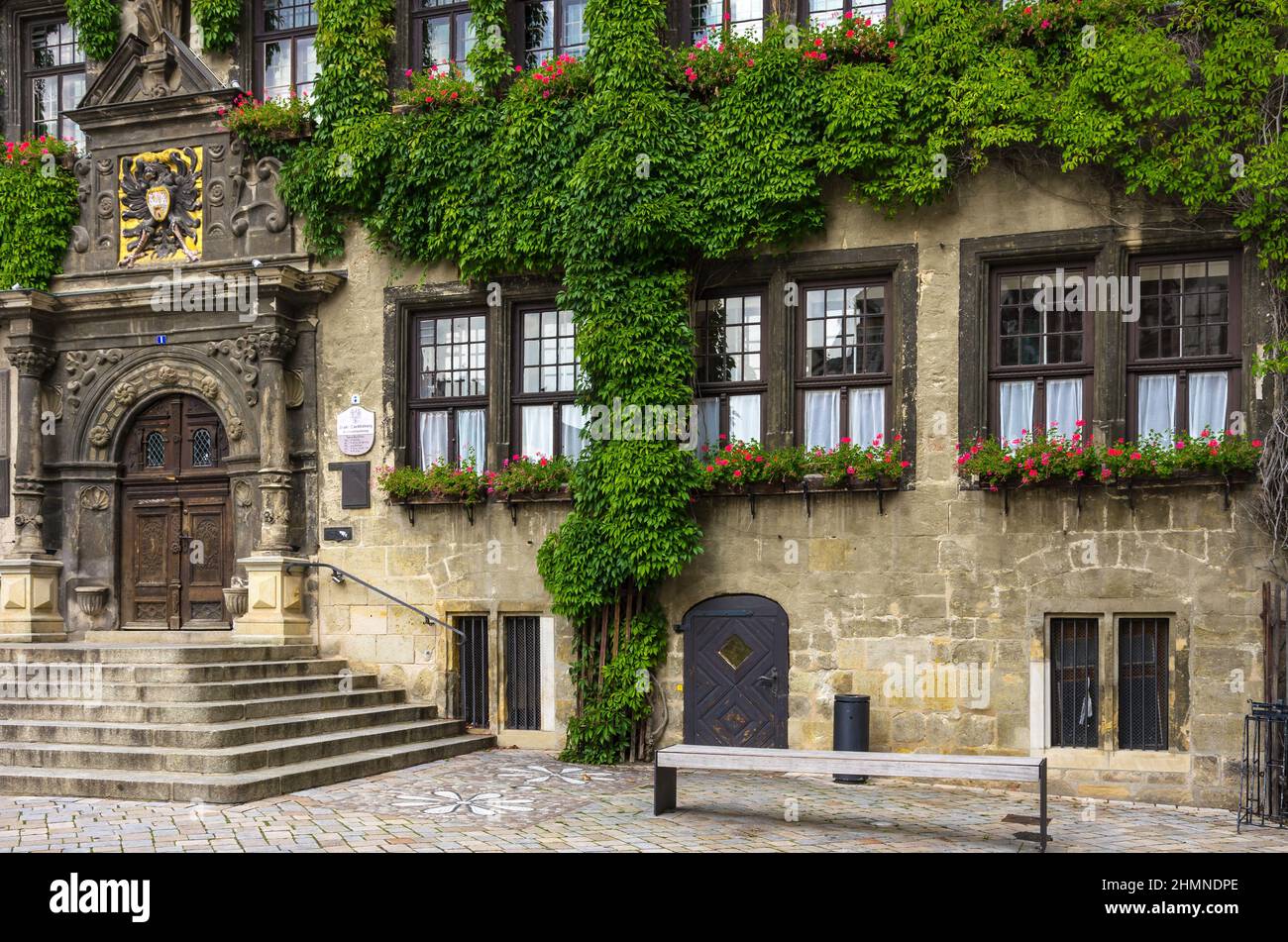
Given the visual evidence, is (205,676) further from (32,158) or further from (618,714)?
(32,158)

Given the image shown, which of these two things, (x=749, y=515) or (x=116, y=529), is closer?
(x=749, y=515)

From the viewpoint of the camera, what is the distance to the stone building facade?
12.0m

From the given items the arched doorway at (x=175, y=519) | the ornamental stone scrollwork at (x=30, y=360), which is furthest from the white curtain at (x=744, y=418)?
the ornamental stone scrollwork at (x=30, y=360)

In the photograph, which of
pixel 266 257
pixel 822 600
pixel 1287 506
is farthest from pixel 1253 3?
pixel 266 257

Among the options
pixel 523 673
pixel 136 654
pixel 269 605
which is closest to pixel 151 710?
pixel 136 654

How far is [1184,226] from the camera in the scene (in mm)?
12023

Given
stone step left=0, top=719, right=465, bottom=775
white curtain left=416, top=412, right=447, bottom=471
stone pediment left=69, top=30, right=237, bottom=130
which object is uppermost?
stone pediment left=69, top=30, right=237, bottom=130

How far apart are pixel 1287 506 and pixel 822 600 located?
3970 millimetres

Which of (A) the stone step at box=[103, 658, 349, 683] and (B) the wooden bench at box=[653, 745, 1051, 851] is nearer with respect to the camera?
(B) the wooden bench at box=[653, 745, 1051, 851]

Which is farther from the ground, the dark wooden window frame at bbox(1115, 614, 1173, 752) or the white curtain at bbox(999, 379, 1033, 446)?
the white curtain at bbox(999, 379, 1033, 446)

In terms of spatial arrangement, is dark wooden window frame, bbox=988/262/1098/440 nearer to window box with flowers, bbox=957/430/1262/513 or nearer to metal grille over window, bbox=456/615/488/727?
window box with flowers, bbox=957/430/1262/513

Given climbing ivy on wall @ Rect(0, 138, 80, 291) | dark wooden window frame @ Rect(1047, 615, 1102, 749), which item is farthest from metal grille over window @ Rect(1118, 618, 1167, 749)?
climbing ivy on wall @ Rect(0, 138, 80, 291)

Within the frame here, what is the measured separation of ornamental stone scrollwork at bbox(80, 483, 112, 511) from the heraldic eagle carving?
2.47 m

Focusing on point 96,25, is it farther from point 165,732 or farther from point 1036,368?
point 1036,368
